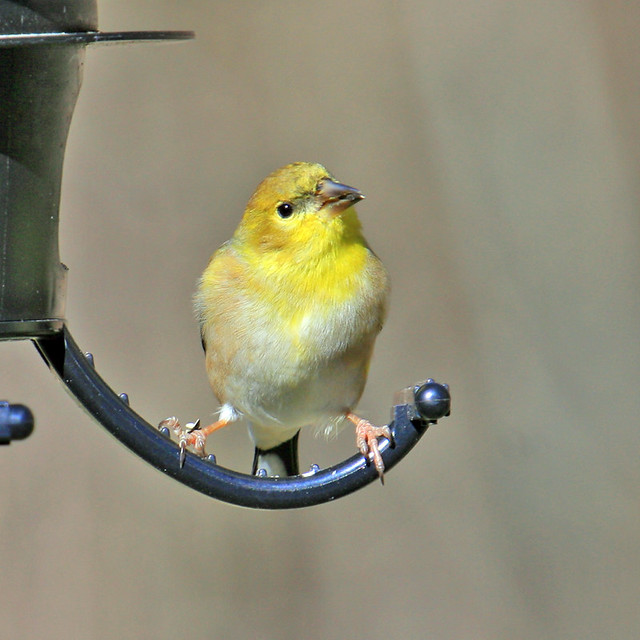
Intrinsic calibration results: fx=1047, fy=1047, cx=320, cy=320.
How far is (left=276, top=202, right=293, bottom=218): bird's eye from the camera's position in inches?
134

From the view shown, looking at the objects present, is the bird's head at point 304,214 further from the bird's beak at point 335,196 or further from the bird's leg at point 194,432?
the bird's leg at point 194,432

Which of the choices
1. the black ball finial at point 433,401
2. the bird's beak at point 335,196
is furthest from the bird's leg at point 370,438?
the bird's beak at point 335,196

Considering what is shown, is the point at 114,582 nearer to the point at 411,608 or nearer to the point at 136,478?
the point at 136,478

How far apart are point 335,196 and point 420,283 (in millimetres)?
3003

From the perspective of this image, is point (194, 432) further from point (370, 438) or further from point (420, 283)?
point (420, 283)

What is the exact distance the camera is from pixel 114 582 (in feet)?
18.5

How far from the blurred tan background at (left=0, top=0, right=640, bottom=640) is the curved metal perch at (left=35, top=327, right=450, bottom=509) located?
10.0 ft

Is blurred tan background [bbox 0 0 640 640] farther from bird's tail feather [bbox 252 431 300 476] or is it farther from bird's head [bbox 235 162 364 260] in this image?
bird's head [bbox 235 162 364 260]

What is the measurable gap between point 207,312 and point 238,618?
2.83 meters

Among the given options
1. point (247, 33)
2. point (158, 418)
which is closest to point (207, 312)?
point (158, 418)

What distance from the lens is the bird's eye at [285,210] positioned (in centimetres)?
341

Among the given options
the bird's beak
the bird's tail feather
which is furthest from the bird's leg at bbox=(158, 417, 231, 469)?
the bird's beak

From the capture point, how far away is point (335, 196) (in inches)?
130

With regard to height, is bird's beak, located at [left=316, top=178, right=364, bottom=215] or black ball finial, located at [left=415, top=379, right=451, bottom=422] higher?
bird's beak, located at [left=316, top=178, right=364, bottom=215]
